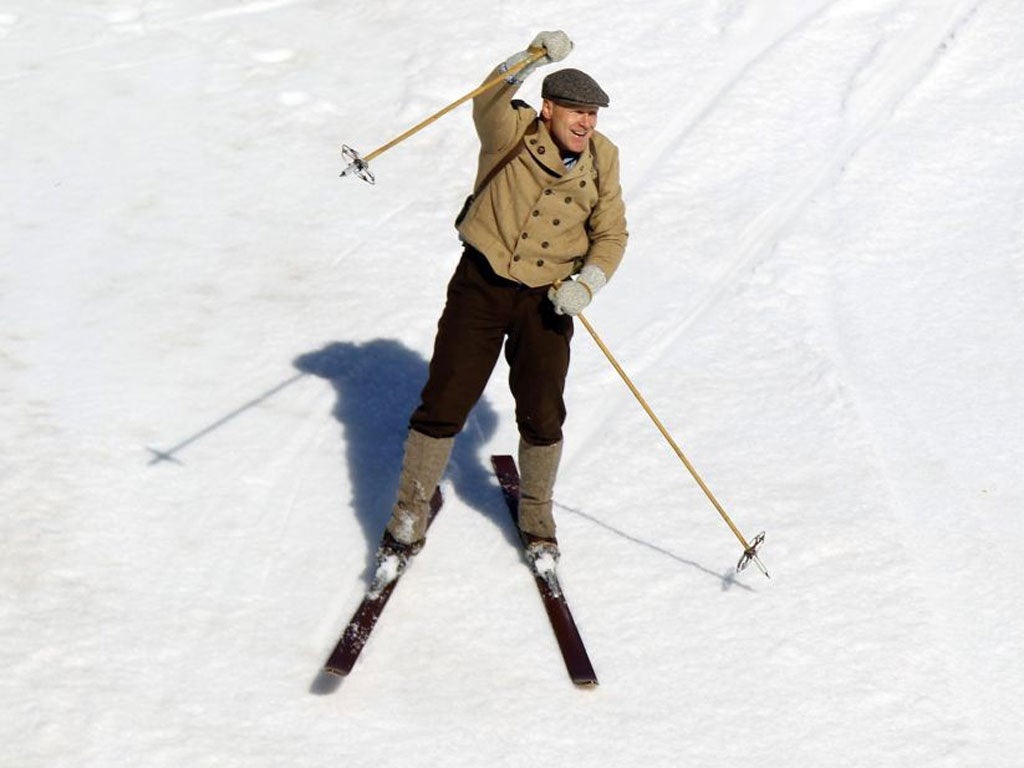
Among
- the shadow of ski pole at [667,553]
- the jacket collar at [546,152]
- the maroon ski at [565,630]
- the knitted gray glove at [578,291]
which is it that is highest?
the jacket collar at [546,152]

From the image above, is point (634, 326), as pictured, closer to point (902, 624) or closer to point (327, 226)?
point (327, 226)

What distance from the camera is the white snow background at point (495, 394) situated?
635cm

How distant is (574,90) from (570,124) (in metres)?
0.14

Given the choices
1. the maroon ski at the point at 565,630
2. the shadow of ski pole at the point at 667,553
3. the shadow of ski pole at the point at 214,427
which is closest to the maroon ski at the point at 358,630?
the maroon ski at the point at 565,630

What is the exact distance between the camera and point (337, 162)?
10023mm

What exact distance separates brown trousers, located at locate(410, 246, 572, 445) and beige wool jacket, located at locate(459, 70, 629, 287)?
117mm

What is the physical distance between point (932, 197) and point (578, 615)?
4.27 meters

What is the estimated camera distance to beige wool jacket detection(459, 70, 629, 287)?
251 inches

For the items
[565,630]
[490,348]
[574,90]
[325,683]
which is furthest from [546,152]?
[325,683]

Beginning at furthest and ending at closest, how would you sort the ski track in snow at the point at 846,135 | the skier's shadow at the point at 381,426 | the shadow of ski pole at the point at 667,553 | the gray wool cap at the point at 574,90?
the ski track in snow at the point at 846,135, the skier's shadow at the point at 381,426, the shadow of ski pole at the point at 667,553, the gray wool cap at the point at 574,90

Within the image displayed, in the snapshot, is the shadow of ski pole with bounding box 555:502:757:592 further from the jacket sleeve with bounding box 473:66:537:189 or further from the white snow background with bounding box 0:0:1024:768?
the jacket sleeve with bounding box 473:66:537:189

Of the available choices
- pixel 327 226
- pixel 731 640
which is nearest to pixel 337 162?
pixel 327 226

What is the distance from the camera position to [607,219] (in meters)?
6.57

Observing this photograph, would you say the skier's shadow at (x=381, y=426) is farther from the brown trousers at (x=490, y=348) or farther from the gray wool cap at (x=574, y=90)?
the gray wool cap at (x=574, y=90)
